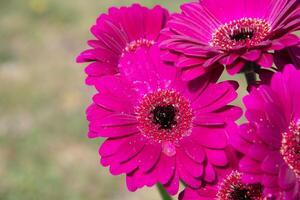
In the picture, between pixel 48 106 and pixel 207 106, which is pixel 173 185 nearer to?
pixel 207 106

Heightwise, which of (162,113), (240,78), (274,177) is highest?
(240,78)

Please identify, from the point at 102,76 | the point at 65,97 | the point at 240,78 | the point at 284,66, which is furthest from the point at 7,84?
the point at 284,66

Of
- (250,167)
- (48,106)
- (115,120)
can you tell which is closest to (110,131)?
(115,120)

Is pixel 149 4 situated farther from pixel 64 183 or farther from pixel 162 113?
pixel 162 113

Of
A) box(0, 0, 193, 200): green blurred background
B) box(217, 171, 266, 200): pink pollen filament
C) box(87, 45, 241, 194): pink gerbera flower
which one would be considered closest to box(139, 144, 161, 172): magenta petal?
box(87, 45, 241, 194): pink gerbera flower

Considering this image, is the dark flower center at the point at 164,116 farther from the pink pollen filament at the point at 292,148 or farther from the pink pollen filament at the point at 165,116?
the pink pollen filament at the point at 292,148

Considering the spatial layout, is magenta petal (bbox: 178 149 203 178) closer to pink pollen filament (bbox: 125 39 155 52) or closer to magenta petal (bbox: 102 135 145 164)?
magenta petal (bbox: 102 135 145 164)

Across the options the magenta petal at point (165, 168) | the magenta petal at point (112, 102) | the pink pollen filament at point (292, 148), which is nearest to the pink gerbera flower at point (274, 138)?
the pink pollen filament at point (292, 148)
